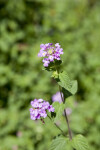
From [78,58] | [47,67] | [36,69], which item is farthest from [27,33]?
[47,67]

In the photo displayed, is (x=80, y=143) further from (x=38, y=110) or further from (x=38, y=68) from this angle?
(x=38, y=68)

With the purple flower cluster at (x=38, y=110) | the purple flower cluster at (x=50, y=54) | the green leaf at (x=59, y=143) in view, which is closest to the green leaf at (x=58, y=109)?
the purple flower cluster at (x=38, y=110)

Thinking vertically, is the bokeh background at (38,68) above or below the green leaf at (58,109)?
above

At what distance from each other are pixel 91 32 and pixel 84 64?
1708mm

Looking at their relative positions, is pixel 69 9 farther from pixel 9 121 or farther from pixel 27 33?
pixel 9 121

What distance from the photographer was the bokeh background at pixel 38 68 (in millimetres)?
3256

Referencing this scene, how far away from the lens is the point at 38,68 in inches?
172

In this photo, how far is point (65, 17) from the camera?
6.00 meters

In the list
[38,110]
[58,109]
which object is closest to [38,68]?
[58,109]

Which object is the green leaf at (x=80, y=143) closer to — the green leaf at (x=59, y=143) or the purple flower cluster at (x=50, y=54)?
the green leaf at (x=59, y=143)

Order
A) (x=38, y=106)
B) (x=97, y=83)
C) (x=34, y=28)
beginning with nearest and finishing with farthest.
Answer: (x=38, y=106)
(x=97, y=83)
(x=34, y=28)

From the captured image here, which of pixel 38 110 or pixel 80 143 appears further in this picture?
pixel 80 143

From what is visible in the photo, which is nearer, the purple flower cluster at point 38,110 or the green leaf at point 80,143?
the purple flower cluster at point 38,110

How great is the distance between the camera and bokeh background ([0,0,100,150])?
10.7ft
